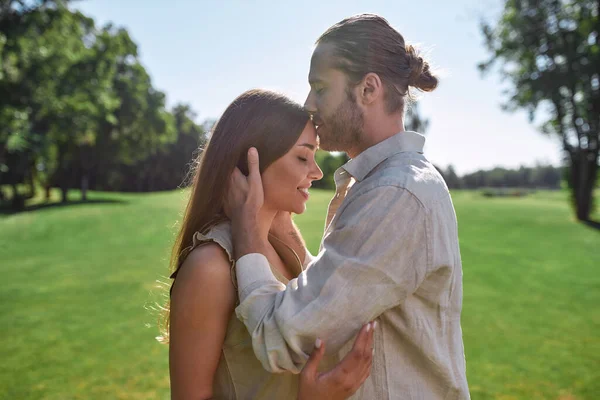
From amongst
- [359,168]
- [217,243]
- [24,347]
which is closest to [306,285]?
[217,243]

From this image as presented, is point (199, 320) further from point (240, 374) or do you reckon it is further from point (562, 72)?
point (562, 72)

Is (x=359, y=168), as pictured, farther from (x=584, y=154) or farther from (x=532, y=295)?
(x=584, y=154)

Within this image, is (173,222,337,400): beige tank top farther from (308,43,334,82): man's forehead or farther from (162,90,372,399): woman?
(308,43,334,82): man's forehead

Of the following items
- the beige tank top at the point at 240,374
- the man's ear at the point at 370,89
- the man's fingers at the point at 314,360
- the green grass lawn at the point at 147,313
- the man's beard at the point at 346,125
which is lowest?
the green grass lawn at the point at 147,313

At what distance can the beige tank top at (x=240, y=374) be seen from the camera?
2.07 m

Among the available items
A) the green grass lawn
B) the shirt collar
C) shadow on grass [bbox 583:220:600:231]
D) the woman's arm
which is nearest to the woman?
the woman's arm

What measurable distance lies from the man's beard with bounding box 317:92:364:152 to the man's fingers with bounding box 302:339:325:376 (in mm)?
1062

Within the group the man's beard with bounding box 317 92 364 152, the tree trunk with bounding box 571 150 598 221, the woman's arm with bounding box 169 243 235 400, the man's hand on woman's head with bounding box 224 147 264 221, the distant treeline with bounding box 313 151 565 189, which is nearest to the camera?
the woman's arm with bounding box 169 243 235 400

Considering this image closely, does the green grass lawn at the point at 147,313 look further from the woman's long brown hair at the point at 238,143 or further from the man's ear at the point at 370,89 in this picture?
the man's ear at the point at 370,89

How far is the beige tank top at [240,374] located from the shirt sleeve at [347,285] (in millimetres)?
288

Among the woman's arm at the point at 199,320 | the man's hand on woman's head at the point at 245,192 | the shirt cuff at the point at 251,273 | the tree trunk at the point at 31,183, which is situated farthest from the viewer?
the tree trunk at the point at 31,183

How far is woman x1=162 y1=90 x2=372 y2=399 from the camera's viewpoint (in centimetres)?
199

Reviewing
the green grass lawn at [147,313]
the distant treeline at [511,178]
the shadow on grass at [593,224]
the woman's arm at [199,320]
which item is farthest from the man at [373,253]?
the distant treeline at [511,178]

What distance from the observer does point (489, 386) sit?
5859 mm
